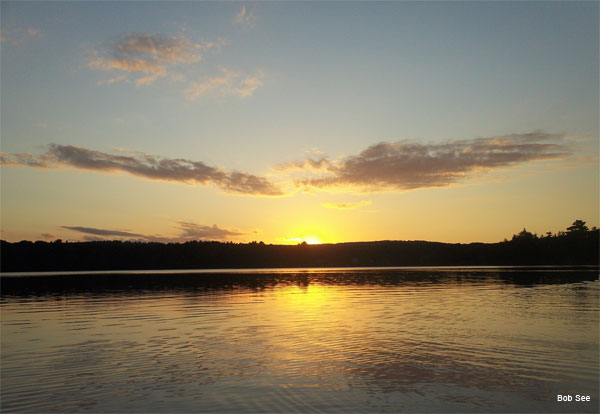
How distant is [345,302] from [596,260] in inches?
7065

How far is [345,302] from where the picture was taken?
43.7 m

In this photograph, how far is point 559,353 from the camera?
20.1m

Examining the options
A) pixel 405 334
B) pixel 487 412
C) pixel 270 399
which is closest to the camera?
pixel 487 412

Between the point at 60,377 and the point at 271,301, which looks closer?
the point at 60,377

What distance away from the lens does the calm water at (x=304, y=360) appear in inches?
561

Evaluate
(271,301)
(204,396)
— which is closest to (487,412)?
(204,396)

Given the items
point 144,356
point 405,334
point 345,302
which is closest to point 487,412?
point 405,334

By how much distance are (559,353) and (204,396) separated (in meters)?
15.2

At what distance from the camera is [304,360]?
19.5 metres

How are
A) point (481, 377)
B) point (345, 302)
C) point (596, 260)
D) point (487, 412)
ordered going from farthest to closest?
point (596, 260) < point (345, 302) < point (481, 377) < point (487, 412)

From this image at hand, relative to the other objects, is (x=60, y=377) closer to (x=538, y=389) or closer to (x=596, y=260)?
(x=538, y=389)

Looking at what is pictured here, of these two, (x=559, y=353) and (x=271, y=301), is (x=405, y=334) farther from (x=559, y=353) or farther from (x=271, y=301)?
(x=271, y=301)

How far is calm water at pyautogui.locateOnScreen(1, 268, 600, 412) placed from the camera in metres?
14.2

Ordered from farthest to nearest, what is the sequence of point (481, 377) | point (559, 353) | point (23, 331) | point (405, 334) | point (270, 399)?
point (23, 331) < point (405, 334) < point (559, 353) < point (481, 377) < point (270, 399)
